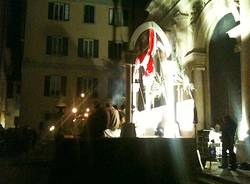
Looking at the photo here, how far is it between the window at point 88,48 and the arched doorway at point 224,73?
14895mm

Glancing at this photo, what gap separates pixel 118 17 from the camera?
31.6m

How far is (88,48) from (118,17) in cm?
395

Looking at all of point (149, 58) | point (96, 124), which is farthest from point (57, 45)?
point (96, 124)

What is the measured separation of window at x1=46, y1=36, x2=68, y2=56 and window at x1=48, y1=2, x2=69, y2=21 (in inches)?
65.5

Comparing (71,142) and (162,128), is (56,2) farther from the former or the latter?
(71,142)

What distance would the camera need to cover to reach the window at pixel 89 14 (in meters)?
30.8

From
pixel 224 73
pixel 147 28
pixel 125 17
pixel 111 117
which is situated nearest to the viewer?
pixel 111 117

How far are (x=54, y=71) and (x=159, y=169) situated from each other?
828 inches

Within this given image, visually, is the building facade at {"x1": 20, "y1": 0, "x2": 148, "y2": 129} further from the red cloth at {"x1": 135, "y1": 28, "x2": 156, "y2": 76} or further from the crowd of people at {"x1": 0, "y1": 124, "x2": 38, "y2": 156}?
the red cloth at {"x1": 135, "y1": 28, "x2": 156, "y2": 76}

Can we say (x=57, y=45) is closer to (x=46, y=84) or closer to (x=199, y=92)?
(x=46, y=84)

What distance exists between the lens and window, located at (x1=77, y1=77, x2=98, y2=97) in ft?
97.3

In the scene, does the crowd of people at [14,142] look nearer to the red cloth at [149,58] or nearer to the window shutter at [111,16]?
the red cloth at [149,58]

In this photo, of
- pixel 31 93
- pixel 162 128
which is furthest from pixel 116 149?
pixel 31 93

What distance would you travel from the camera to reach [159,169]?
31.6 feet
